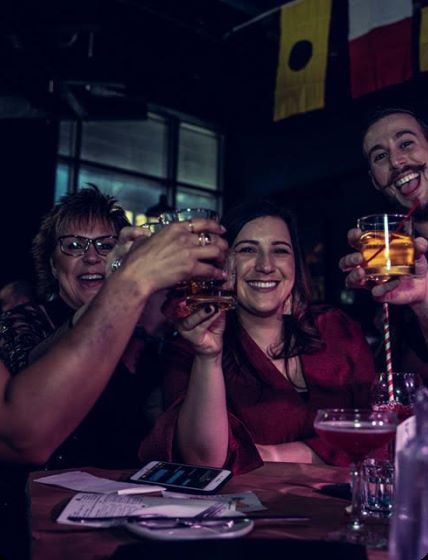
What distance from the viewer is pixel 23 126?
5.69 metres

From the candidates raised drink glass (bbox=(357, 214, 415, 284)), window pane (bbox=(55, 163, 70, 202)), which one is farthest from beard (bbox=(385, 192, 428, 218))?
window pane (bbox=(55, 163, 70, 202))

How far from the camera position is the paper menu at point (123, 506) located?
1.22 metres

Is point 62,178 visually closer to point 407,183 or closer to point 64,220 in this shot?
point 64,220

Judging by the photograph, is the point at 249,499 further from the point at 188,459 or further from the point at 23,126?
the point at 23,126

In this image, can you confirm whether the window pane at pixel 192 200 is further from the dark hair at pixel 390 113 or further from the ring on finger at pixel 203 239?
the ring on finger at pixel 203 239

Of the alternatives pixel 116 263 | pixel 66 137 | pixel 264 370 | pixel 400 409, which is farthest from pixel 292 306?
pixel 66 137

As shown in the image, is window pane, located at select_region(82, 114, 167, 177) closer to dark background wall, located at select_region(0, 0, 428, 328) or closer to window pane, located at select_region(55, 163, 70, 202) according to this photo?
window pane, located at select_region(55, 163, 70, 202)

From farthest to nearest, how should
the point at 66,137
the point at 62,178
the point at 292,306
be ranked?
the point at 66,137
the point at 62,178
the point at 292,306

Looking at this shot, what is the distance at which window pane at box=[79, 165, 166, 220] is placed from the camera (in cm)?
823

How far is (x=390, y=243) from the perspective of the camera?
5.64 ft

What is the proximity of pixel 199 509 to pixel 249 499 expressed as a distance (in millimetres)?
193

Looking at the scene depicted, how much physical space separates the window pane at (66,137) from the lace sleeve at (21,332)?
5.90m

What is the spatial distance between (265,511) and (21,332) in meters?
1.27

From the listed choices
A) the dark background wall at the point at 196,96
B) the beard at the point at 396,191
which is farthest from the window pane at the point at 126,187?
the beard at the point at 396,191
